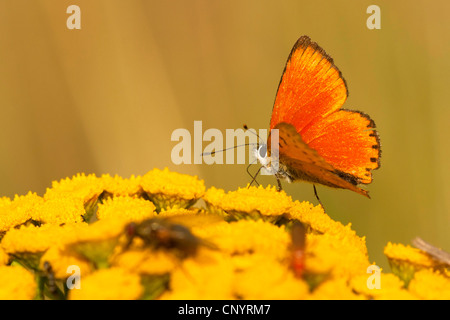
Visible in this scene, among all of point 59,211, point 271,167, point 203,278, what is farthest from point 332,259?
point 271,167

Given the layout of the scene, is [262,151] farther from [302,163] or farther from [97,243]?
[97,243]

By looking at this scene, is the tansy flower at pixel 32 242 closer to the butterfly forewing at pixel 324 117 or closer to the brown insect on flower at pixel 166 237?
the brown insect on flower at pixel 166 237

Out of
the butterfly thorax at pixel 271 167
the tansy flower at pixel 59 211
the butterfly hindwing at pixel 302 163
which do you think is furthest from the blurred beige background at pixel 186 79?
the tansy flower at pixel 59 211

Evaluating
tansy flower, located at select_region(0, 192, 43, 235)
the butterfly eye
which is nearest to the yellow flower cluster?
tansy flower, located at select_region(0, 192, 43, 235)

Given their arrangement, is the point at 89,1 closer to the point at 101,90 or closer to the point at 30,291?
the point at 101,90

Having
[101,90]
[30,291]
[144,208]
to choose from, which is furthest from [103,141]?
[30,291]

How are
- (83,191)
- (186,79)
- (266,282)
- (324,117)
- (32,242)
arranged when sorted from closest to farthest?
1. (266,282)
2. (32,242)
3. (83,191)
4. (324,117)
5. (186,79)
